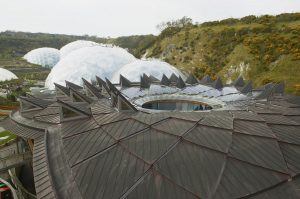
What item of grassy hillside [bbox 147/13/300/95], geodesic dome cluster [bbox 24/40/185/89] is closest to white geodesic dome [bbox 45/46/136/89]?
geodesic dome cluster [bbox 24/40/185/89]

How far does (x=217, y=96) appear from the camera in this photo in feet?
96.1

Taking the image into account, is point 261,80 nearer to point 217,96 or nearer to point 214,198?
point 217,96

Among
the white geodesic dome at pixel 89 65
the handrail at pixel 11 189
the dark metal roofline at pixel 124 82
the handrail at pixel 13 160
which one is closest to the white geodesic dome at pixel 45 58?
the white geodesic dome at pixel 89 65

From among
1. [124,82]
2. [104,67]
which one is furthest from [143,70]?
[124,82]

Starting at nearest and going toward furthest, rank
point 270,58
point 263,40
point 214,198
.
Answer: point 214,198
point 270,58
point 263,40

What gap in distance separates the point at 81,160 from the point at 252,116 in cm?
1303

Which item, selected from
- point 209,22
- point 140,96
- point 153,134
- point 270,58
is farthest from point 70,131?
point 209,22

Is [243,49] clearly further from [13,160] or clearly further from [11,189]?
[11,189]

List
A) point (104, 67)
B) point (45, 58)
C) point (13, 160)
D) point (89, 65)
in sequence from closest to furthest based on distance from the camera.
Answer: point (13, 160) < point (89, 65) < point (104, 67) < point (45, 58)

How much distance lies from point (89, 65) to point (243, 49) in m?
53.2

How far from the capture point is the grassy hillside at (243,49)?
71062mm

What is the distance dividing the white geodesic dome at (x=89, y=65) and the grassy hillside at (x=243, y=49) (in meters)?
32.2

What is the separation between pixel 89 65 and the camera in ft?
195

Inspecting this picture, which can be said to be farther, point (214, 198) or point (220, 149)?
point (220, 149)
